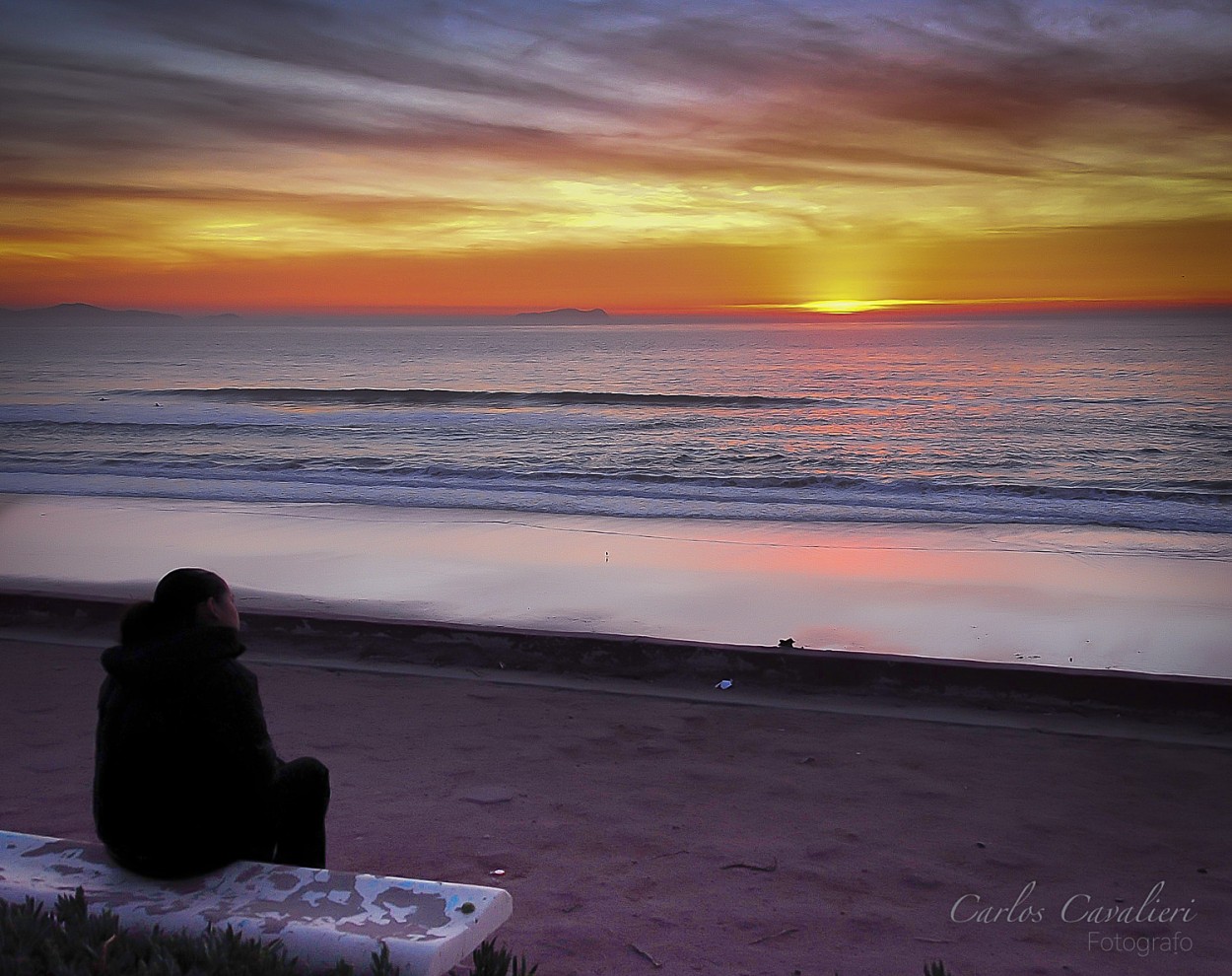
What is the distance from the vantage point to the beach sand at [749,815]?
386 cm

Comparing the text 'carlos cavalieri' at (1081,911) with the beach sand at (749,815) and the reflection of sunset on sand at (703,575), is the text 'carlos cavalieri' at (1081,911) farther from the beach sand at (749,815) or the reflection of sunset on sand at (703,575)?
the reflection of sunset on sand at (703,575)

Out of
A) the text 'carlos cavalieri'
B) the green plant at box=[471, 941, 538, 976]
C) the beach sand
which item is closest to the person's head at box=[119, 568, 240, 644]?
the green plant at box=[471, 941, 538, 976]

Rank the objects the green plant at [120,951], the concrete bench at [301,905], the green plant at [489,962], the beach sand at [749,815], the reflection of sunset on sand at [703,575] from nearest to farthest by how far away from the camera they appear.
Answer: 1. the green plant at [120,951]
2. the concrete bench at [301,905]
3. the green plant at [489,962]
4. the beach sand at [749,815]
5. the reflection of sunset on sand at [703,575]

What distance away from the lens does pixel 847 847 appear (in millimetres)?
4594

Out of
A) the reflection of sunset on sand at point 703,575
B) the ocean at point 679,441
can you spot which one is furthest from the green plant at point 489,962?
the ocean at point 679,441

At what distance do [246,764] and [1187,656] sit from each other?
7097 mm

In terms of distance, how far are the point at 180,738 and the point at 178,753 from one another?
46 millimetres

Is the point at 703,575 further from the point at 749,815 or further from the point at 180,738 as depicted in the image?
the point at 180,738

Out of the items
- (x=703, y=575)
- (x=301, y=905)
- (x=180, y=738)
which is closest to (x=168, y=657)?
(x=180, y=738)

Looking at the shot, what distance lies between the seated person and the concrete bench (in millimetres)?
98

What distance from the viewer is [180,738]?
121 inches

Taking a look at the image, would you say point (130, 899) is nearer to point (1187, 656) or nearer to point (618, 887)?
point (618, 887)

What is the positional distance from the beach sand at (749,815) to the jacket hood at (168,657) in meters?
1.52

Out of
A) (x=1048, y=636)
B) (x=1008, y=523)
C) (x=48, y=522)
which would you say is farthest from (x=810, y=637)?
(x=48, y=522)
